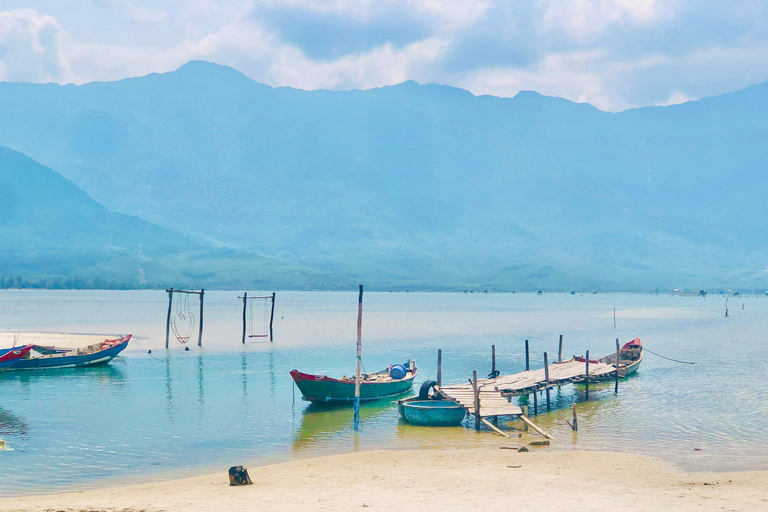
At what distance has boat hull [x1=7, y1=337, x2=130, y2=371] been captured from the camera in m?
53.6

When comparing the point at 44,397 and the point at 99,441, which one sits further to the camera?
the point at 44,397

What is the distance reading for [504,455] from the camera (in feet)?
93.4

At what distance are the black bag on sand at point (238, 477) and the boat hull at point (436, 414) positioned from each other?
12.3 metres

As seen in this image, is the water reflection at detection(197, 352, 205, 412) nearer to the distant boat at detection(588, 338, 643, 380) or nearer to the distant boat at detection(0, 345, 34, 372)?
the distant boat at detection(0, 345, 34, 372)

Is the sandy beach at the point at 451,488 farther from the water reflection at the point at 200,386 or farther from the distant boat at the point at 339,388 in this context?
the water reflection at the point at 200,386

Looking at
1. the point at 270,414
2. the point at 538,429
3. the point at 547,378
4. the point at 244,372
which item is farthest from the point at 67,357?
the point at 538,429

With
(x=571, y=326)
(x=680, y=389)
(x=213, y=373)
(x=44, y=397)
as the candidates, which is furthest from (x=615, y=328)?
(x=44, y=397)

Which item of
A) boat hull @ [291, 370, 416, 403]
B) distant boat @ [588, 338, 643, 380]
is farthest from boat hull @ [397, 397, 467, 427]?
distant boat @ [588, 338, 643, 380]

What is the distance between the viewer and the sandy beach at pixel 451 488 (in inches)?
818

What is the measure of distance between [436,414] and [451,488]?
1135 centimetres

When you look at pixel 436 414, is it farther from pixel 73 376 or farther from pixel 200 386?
pixel 73 376

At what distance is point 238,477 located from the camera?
2373 cm

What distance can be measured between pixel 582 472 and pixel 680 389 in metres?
26.3

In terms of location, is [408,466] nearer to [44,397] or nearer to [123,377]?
[44,397]
